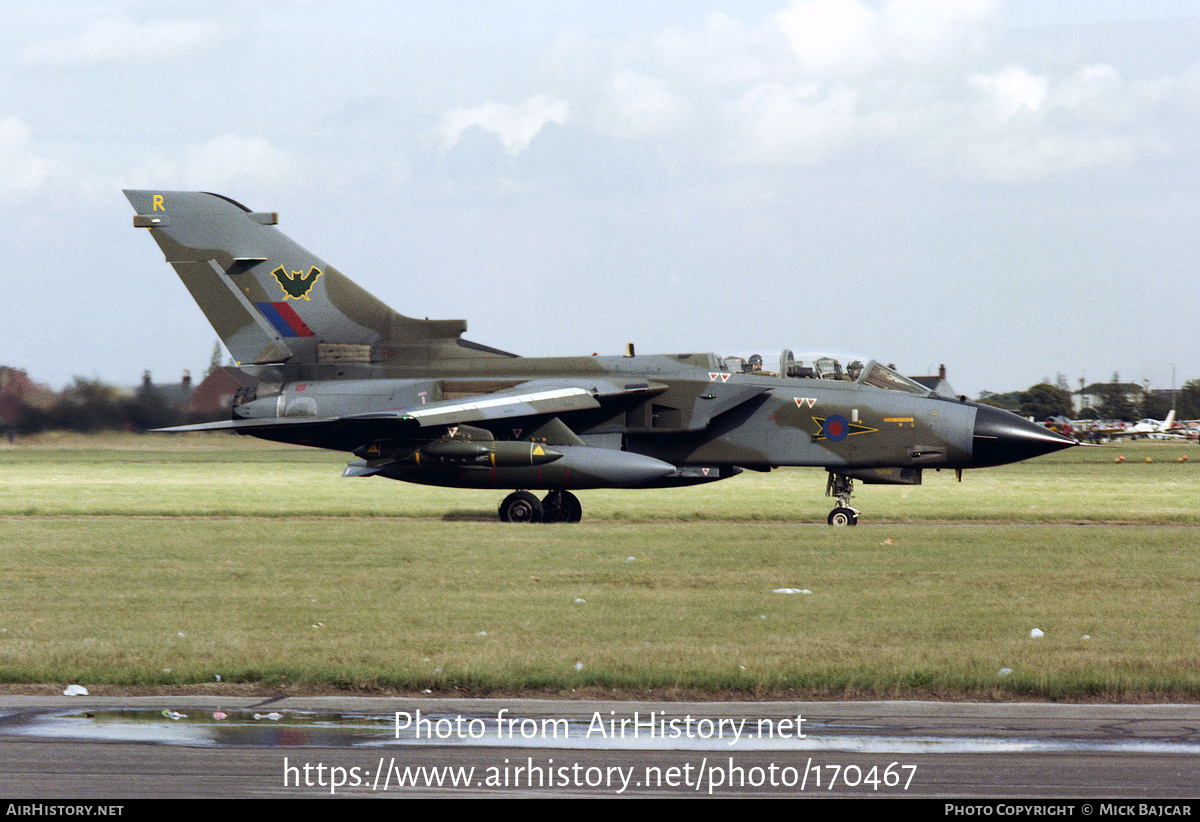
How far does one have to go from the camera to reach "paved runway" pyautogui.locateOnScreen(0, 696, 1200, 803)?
559 centimetres

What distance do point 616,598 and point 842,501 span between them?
31.3 ft

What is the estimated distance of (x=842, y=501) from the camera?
2036cm

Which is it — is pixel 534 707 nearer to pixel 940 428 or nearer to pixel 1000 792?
pixel 1000 792

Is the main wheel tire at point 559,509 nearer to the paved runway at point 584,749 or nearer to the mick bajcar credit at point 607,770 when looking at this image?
the paved runway at point 584,749

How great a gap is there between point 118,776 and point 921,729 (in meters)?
4.19

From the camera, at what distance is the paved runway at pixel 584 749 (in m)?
5.59

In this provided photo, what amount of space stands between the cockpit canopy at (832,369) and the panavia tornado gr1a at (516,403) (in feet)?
0.09

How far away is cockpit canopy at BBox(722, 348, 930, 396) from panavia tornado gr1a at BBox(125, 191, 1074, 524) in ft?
0.09

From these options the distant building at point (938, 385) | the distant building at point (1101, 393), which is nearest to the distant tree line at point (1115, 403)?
the distant building at point (1101, 393)

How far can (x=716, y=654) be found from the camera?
343 inches

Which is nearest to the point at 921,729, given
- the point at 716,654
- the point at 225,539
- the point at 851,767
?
the point at 851,767

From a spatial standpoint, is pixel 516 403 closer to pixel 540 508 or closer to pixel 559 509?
pixel 540 508
